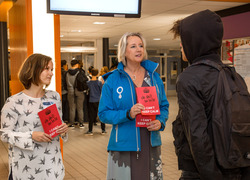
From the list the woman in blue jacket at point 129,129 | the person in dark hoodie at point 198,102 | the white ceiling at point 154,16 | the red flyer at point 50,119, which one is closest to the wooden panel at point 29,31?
the woman in blue jacket at point 129,129

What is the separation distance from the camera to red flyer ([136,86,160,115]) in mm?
2379

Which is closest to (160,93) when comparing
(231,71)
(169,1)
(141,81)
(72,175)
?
(141,81)

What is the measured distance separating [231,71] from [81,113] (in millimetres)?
7620

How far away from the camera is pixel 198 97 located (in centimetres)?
154

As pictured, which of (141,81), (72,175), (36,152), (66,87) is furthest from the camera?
(66,87)

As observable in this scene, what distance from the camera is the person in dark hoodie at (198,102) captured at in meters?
1.51

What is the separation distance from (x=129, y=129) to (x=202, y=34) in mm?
1146

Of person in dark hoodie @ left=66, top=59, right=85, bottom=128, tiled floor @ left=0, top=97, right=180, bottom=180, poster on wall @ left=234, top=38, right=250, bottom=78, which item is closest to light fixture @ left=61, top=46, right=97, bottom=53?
person in dark hoodie @ left=66, top=59, right=85, bottom=128

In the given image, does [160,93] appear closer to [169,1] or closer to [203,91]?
[203,91]

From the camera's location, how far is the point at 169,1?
634 cm

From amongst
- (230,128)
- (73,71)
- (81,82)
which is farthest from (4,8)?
(230,128)

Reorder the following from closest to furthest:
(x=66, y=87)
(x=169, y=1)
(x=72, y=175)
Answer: (x=72, y=175)
(x=169, y=1)
(x=66, y=87)

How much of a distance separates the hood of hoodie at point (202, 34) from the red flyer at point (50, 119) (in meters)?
1.16

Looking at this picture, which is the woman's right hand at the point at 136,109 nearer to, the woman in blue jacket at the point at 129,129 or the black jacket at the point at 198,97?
the woman in blue jacket at the point at 129,129
